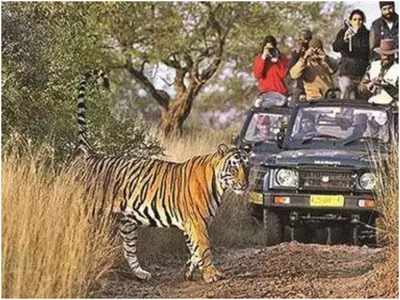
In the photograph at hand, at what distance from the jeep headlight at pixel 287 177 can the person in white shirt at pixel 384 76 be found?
1.49 metres

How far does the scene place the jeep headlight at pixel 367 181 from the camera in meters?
11.1

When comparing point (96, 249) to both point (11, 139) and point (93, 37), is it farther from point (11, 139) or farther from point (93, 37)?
point (93, 37)

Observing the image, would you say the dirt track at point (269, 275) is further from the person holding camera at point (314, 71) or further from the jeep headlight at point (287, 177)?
the person holding camera at point (314, 71)

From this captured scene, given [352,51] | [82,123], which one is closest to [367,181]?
[352,51]

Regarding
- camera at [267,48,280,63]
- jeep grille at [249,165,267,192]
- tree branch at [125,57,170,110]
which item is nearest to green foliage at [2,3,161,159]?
jeep grille at [249,165,267,192]

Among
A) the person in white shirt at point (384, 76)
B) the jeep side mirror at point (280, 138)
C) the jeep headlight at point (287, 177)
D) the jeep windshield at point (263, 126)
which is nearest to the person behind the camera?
the jeep headlight at point (287, 177)

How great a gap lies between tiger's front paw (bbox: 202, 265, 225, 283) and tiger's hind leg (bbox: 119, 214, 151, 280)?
0.54 meters

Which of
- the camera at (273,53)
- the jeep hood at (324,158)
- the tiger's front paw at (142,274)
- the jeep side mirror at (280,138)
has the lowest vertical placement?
the tiger's front paw at (142,274)

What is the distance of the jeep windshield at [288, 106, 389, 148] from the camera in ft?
39.4

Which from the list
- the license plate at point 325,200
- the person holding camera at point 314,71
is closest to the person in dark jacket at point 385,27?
the person holding camera at point 314,71

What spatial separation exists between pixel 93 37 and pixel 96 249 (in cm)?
367

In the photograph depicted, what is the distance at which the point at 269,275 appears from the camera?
10789mm

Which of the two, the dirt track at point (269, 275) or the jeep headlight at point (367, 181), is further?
the jeep headlight at point (367, 181)

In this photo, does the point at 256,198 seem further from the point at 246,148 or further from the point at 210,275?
the point at 210,275
